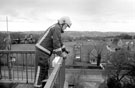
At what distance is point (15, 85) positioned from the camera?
11.7 feet

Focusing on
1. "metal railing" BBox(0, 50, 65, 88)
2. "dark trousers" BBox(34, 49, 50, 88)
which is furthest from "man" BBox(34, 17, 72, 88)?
"metal railing" BBox(0, 50, 65, 88)

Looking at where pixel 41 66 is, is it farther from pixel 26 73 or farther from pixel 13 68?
pixel 13 68

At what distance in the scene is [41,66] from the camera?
2.54m

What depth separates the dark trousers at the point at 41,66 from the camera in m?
2.50

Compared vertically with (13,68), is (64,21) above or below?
above

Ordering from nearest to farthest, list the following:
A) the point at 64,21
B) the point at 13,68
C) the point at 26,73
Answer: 1. the point at 64,21
2. the point at 26,73
3. the point at 13,68

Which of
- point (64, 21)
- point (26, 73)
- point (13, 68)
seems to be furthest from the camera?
point (13, 68)

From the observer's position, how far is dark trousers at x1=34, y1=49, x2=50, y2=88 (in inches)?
98.3

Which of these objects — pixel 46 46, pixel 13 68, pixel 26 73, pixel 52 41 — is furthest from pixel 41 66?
pixel 13 68

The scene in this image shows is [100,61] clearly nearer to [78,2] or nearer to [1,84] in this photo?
[78,2]

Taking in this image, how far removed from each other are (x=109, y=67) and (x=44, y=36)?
539 inches

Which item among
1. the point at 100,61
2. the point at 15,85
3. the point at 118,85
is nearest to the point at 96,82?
the point at 118,85

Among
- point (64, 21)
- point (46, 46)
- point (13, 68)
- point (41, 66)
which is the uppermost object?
point (64, 21)

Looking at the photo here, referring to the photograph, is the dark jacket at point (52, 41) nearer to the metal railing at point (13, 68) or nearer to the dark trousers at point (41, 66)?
the dark trousers at point (41, 66)
